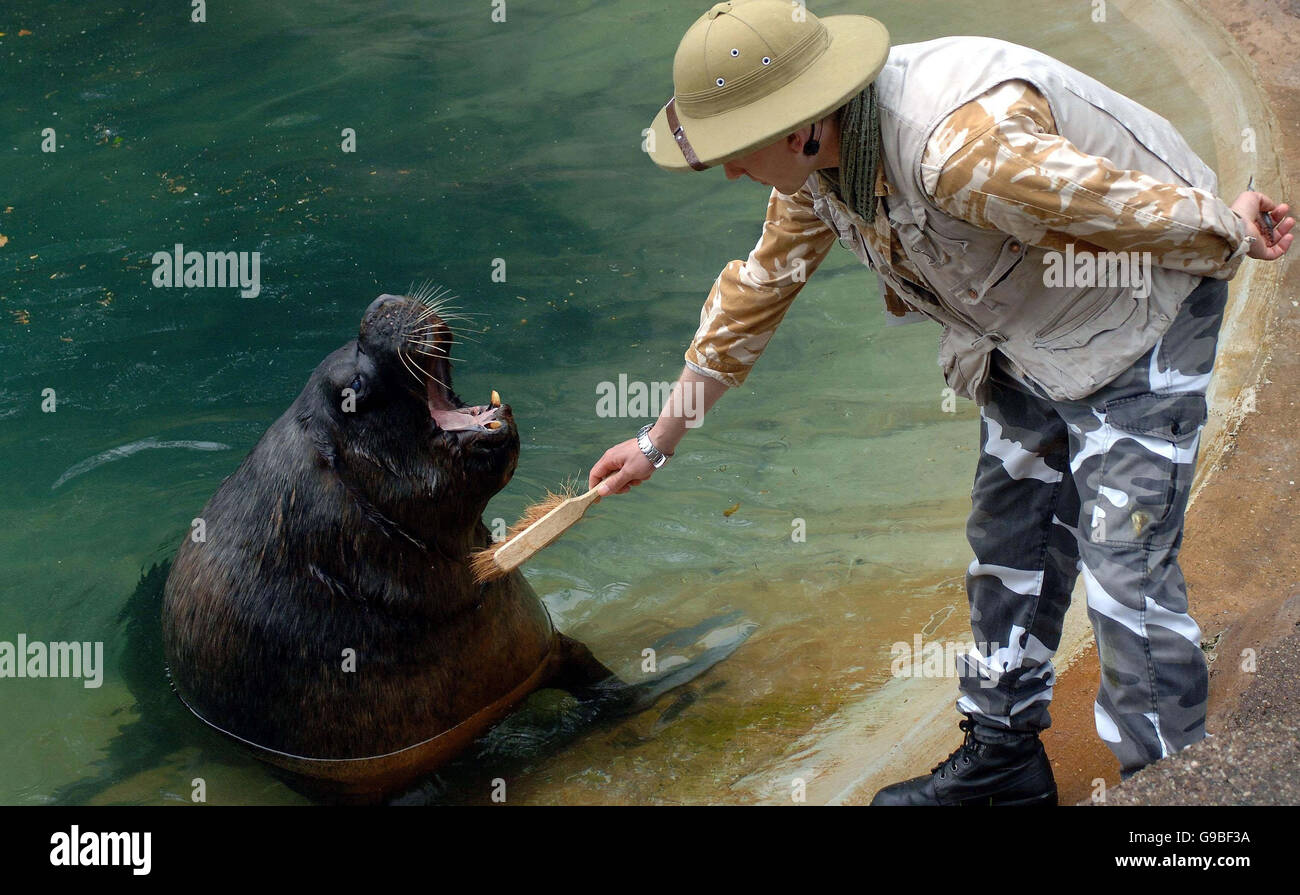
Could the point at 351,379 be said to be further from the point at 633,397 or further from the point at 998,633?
the point at 633,397

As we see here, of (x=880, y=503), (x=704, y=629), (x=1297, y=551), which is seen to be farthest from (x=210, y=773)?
(x=1297, y=551)

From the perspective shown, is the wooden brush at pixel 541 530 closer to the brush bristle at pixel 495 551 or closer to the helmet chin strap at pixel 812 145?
the brush bristle at pixel 495 551

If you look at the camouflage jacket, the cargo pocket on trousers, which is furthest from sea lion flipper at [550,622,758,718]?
the cargo pocket on trousers

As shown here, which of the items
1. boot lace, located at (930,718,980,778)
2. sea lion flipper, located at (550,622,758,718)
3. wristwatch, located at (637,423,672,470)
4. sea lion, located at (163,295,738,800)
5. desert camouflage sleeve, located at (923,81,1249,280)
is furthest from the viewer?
sea lion flipper, located at (550,622,758,718)

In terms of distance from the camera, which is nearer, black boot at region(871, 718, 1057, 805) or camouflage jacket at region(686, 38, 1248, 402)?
camouflage jacket at region(686, 38, 1248, 402)

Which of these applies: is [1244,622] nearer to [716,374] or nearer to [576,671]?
[716,374]

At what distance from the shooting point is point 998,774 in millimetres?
3139

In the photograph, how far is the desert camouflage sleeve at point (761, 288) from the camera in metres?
3.05

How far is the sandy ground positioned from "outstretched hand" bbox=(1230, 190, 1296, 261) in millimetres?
1025

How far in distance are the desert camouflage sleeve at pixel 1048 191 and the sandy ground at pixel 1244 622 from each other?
104 centimetres

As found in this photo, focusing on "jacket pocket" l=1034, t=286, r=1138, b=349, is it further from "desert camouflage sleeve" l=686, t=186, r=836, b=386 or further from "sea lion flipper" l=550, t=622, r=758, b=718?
"sea lion flipper" l=550, t=622, r=758, b=718

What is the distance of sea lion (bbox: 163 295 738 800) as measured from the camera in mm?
3805

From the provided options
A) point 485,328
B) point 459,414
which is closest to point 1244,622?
point 459,414

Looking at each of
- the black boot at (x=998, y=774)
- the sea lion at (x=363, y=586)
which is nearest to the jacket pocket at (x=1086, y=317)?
the black boot at (x=998, y=774)
